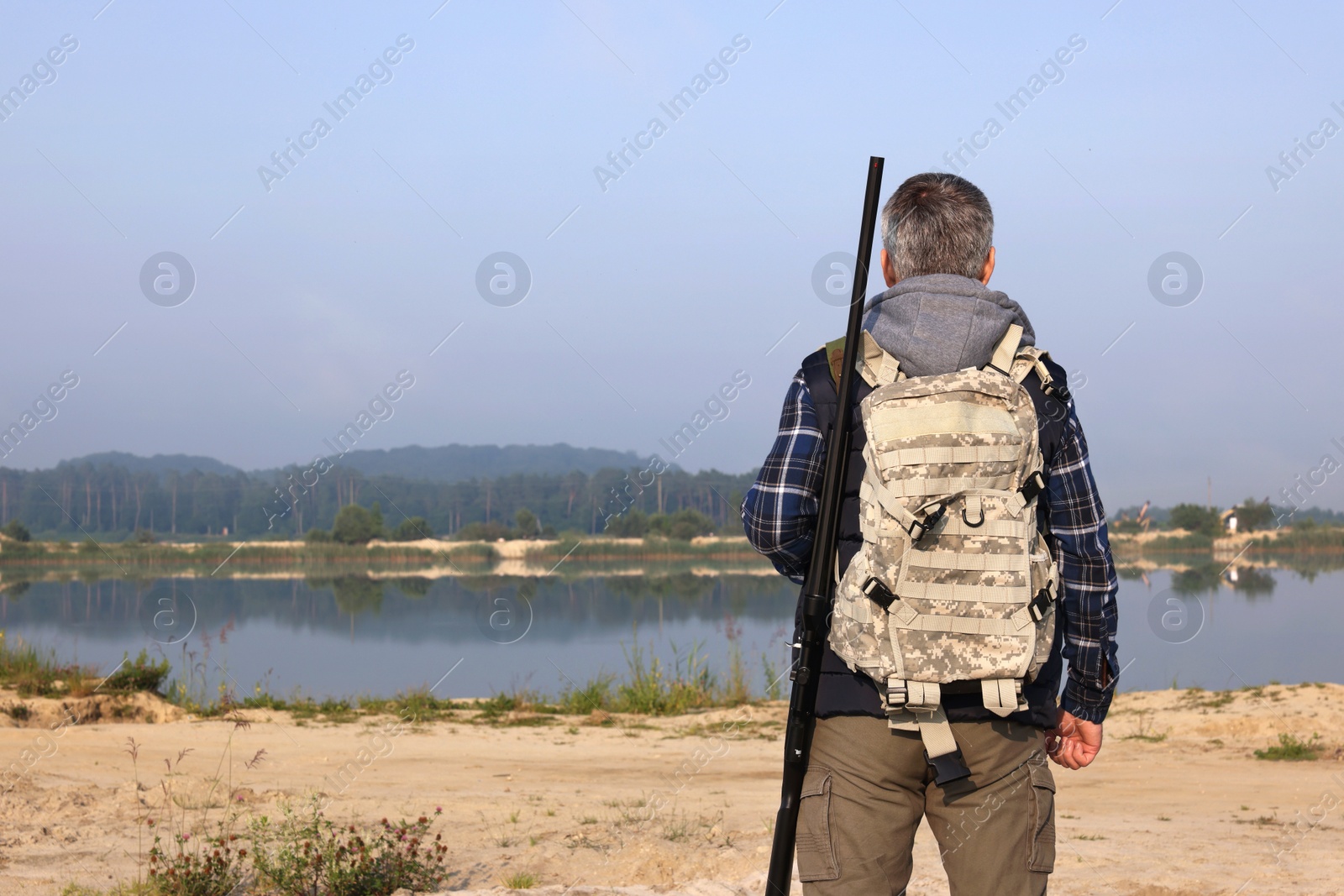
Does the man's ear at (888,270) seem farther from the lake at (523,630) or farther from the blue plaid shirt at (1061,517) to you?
the lake at (523,630)

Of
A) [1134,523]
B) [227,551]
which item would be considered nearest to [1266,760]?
[1134,523]

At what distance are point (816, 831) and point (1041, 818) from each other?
429 mm

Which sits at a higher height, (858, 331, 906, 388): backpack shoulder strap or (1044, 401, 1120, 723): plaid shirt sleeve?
(858, 331, 906, 388): backpack shoulder strap

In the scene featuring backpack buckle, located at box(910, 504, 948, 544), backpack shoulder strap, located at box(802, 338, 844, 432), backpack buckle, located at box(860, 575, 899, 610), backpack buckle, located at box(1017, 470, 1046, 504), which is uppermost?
backpack shoulder strap, located at box(802, 338, 844, 432)

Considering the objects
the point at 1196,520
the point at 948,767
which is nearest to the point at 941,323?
the point at 948,767

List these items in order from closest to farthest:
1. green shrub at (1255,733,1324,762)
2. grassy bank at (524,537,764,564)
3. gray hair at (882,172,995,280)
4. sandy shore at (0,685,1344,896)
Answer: gray hair at (882,172,995,280), sandy shore at (0,685,1344,896), green shrub at (1255,733,1324,762), grassy bank at (524,537,764,564)

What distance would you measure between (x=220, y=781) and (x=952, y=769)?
637cm

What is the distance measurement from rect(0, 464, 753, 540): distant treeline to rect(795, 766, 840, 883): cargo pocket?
33530 mm

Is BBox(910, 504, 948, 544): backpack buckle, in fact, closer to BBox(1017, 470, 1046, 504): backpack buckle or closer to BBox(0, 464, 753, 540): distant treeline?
BBox(1017, 470, 1046, 504): backpack buckle

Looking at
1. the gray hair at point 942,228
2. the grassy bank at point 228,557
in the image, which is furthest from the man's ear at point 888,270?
the grassy bank at point 228,557

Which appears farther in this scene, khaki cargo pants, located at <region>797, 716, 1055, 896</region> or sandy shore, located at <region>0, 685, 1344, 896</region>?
sandy shore, located at <region>0, 685, 1344, 896</region>

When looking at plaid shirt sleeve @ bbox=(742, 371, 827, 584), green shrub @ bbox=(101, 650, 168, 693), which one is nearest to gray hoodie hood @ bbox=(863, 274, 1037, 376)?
plaid shirt sleeve @ bbox=(742, 371, 827, 584)

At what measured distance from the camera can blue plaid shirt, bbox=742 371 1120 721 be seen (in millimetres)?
2014

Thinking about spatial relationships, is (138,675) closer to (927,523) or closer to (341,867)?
(341,867)
